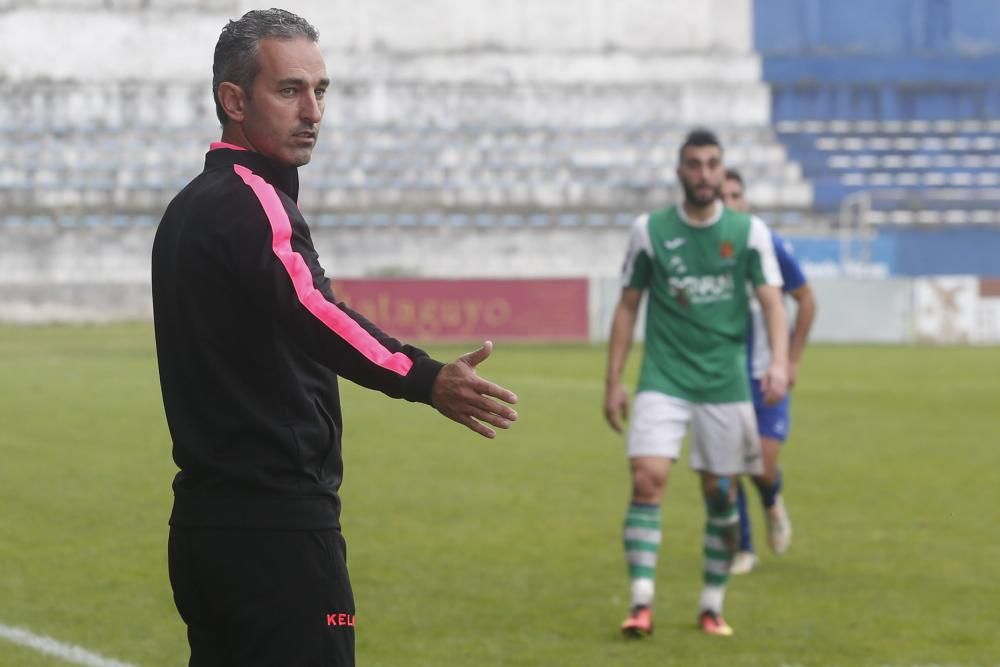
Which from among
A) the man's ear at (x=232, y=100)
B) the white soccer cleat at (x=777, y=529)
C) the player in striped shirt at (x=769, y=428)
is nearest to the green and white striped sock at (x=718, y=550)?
the player in striped shirt at (x=769, y=428)

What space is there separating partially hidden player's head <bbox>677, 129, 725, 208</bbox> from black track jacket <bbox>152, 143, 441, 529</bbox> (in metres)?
3.82

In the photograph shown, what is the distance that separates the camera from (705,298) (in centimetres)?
698

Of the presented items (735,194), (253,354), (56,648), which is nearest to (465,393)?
(253,354)

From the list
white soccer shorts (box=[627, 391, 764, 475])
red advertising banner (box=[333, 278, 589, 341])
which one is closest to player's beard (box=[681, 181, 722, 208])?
white soccer shorts (box=[627, 391, 764, 475])

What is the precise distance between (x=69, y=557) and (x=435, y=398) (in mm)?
5954

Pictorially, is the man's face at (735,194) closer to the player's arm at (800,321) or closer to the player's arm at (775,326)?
the player's arm at (800,321)

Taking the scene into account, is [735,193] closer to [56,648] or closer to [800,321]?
[800,321]

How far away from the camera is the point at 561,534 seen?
377 inches

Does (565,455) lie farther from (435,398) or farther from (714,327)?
(435,398)

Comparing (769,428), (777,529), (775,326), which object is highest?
(775,326)

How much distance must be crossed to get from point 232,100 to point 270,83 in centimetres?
9

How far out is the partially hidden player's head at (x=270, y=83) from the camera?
319 centimetres

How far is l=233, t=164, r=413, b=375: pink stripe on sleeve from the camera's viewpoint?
9.91 ft

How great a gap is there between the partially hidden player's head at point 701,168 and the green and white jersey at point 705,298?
0.14m
